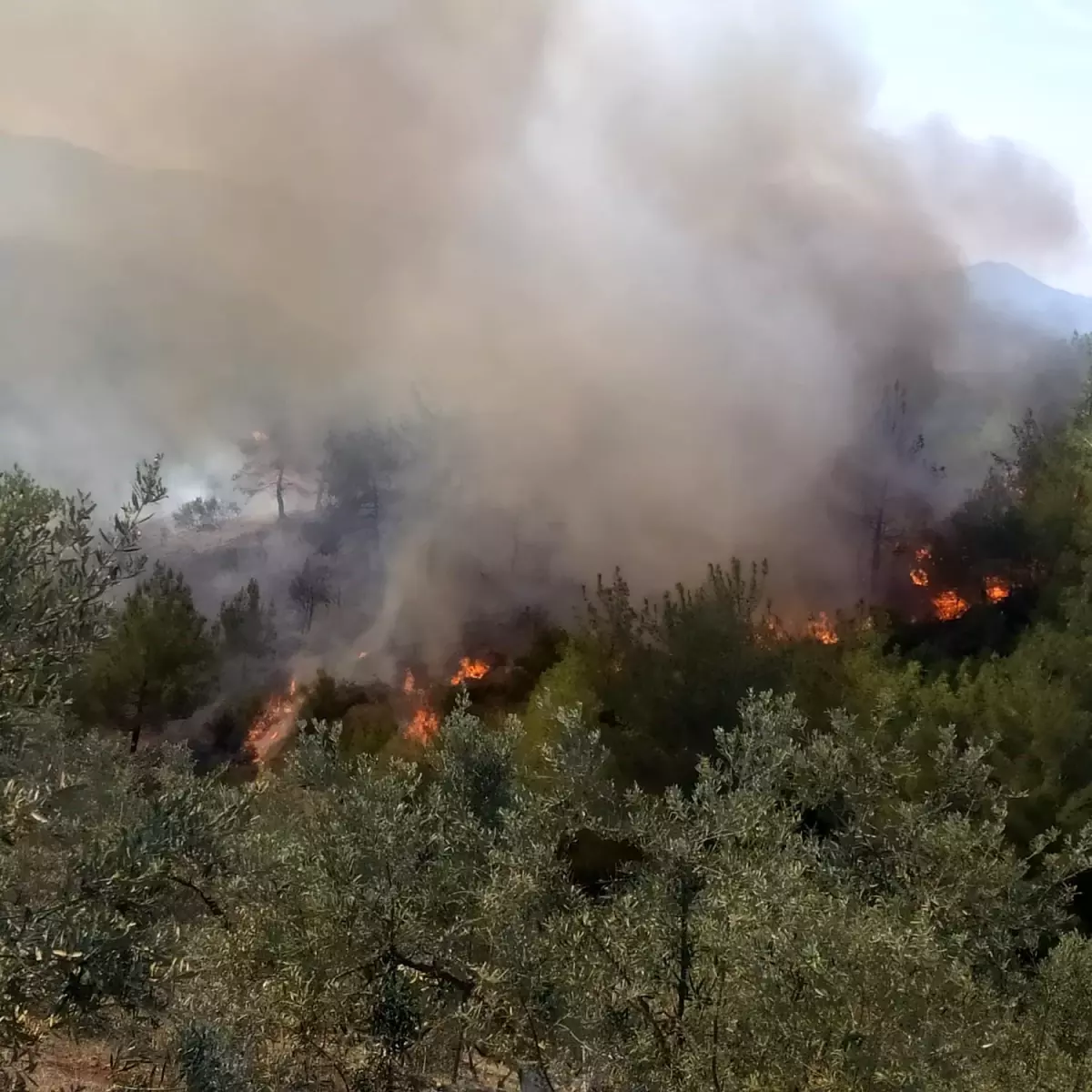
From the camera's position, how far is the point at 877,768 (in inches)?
256

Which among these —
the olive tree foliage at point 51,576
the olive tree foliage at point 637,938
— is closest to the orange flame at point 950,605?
the olive tree foliage at point 637,938

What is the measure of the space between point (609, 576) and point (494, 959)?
22.1 m

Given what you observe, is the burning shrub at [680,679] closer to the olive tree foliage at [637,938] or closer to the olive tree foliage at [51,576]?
the olive tree foliage at [637,938]

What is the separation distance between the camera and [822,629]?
18.8m

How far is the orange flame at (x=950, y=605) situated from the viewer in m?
19.2

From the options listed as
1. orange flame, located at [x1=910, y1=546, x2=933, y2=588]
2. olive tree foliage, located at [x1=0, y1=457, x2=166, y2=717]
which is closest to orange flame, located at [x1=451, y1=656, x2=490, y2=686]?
orange flame, located at [x1=910, y1=546, x2=933, y2=588]

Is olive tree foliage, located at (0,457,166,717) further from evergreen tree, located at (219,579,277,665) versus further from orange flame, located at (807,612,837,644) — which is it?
evergreen tree, located at (219,579,277,665)

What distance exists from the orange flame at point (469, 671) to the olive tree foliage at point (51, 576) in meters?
21.9

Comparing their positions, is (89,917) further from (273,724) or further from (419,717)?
(273,724)

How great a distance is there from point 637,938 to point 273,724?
945 inches

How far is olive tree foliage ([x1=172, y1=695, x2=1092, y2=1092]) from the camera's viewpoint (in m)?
3.65

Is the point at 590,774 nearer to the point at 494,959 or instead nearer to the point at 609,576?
the point at 494,959

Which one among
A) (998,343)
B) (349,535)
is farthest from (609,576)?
(998,343)

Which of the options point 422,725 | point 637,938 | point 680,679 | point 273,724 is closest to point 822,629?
point 680,679
